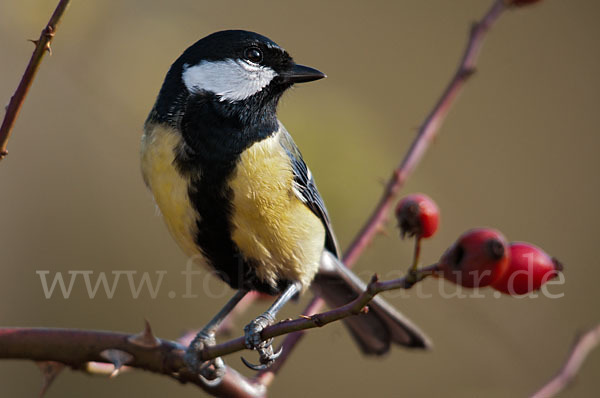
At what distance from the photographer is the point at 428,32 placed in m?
5.20

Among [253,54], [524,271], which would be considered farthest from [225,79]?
[524,271]

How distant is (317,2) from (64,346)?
3.90 metres

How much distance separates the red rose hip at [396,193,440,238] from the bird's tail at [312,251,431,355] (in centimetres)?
114

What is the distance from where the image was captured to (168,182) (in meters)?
2.32

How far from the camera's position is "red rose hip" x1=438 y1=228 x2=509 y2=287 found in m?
1.36

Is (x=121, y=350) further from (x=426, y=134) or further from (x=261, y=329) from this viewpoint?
(x=426, y=134)

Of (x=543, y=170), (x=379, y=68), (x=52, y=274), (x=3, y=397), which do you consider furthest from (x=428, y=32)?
(x=3, y=397)

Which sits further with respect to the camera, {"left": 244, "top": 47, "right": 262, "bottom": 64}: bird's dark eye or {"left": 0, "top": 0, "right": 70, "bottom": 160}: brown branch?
{"left": 244, "top": 47, "right": 262, "bottom": 64}: bird's dark eye

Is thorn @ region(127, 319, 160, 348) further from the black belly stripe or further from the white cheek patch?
the white cheek patch

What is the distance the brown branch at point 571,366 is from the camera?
2014 millimetres

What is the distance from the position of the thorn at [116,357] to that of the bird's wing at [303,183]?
0.99m

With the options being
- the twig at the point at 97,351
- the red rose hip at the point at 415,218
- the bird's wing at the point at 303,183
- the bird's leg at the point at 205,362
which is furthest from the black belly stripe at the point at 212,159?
the red rose hip at the point at 415,218

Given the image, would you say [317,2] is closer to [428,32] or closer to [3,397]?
[428,32]

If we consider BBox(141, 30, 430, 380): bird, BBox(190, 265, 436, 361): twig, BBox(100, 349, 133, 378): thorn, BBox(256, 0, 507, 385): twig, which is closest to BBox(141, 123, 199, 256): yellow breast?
BBox(141, 30, 430, 380): bird
